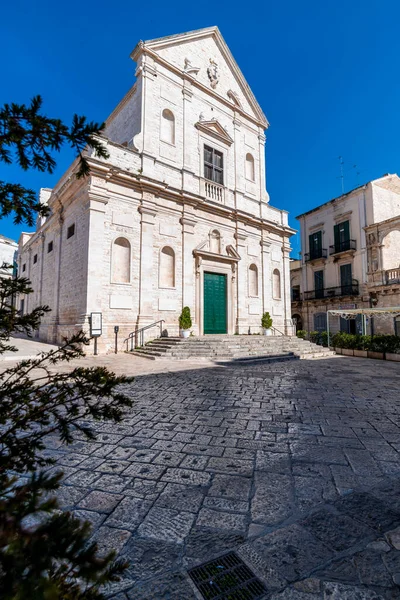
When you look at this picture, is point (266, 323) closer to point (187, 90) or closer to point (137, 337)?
point (137, 337)

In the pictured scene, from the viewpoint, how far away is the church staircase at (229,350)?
1065cm

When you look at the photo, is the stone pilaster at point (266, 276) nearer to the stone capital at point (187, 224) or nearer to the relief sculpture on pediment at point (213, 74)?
the stone capital at point (187, 224)

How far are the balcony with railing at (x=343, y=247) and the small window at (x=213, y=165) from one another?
39.8 feet

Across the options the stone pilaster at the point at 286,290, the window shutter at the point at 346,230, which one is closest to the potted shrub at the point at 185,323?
the stone pilaster at the point at 286,290

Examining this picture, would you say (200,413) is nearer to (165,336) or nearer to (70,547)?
(70,547)

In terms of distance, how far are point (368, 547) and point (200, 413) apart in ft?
9.15

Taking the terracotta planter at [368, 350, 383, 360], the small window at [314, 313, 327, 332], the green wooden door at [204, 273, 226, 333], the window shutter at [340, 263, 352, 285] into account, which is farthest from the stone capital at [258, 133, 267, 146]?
the terracotta planter at [368, 350, 383, 360]

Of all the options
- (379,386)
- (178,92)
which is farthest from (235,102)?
(379,386)

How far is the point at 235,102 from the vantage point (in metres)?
17.9

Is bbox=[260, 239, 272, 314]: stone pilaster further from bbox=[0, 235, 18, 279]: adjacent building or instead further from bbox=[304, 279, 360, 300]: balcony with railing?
bbox=[0, 235, 18, 279]: adjacent building

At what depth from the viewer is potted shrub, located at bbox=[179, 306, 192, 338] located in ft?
41.5

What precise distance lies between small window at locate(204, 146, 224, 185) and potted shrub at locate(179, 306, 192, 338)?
26.1 feet

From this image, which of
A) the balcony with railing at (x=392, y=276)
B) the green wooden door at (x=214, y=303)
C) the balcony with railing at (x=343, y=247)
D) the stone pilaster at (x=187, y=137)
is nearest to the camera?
the stone pilaster at (x=187, y=137)

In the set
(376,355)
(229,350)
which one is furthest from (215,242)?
(376,355)
